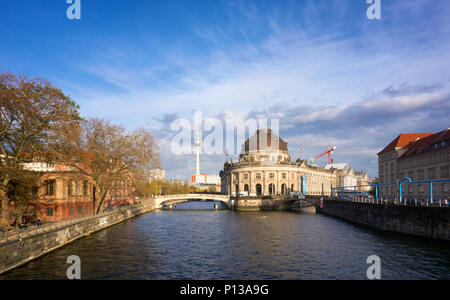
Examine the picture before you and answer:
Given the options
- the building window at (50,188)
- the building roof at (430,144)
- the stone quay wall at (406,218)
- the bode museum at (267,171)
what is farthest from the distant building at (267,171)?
the building window at (50,188)

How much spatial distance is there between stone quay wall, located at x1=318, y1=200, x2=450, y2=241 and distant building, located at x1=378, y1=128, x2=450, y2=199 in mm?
7171

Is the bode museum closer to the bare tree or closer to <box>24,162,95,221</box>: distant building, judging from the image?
<box>24,162,95,221</box>: distant building

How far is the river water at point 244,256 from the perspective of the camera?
982 inches

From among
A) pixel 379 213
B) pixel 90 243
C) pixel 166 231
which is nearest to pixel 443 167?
pixel 379 213

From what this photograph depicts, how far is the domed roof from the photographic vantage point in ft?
434

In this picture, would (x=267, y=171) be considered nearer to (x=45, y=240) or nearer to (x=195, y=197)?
(x=195, y=197)

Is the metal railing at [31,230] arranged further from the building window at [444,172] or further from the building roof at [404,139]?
the building roof at [404,139]

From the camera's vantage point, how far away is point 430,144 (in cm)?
7762

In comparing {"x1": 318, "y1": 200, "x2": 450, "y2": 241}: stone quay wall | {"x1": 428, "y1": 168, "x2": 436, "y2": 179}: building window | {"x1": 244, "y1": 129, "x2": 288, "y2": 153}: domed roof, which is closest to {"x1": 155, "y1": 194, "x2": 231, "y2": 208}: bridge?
{"x1": 244, "y1": 129, "x2": 288, "y2": 153}: domed roof

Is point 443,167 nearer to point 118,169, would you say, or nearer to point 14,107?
point 118,169

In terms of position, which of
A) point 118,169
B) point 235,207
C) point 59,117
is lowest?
point 235,207

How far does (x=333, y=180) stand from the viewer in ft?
552

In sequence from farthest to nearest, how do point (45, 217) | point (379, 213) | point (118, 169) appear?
point (118, 169) < point (379, 213) < point (45, 217)

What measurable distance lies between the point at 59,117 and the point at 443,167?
72.0m
